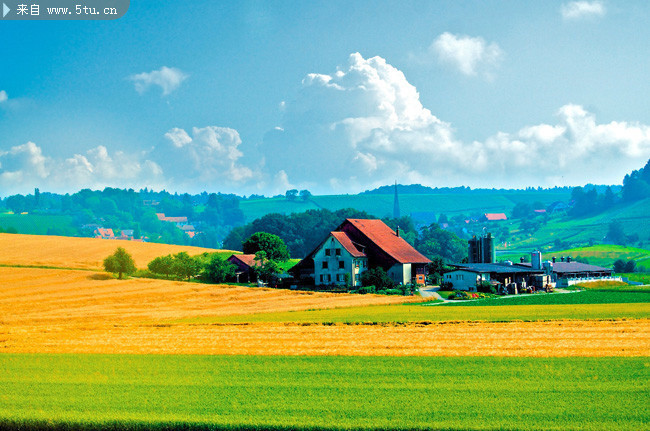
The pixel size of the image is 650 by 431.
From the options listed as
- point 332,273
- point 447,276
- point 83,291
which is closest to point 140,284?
point 83,291

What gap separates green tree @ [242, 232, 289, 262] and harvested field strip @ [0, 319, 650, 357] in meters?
54.0

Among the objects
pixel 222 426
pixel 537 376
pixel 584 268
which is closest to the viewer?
pixel 222 426

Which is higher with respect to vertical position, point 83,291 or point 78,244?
point 78,244

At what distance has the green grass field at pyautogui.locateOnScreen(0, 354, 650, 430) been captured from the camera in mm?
16047

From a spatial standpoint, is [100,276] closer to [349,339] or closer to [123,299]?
[123,299]

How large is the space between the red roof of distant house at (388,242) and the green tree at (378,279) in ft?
16.4

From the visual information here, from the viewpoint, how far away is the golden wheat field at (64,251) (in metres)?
93.6

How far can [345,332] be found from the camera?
35.9m

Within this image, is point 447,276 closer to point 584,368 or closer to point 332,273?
point 332,273

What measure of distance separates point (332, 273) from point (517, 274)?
2688 cm

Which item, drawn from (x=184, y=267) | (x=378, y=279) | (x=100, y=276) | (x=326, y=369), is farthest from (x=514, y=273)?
(x=326, y=369)

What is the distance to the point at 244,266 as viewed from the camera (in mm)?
94562

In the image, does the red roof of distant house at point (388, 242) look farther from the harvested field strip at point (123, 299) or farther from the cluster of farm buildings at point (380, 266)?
the harvested field strip at point (123, 299)

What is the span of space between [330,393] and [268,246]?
262 feet
